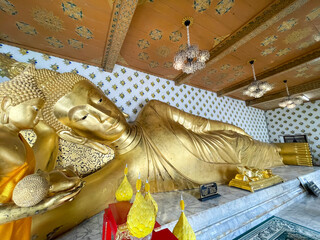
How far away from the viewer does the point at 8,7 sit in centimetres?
133

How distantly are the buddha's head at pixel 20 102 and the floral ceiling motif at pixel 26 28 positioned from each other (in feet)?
4.98

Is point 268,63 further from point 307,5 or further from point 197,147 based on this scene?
point 197,147

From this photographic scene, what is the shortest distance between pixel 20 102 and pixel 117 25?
1.37 meters

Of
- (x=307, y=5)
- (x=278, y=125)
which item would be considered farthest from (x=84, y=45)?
(x=278, y=125)

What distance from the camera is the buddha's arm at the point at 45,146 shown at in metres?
1.21

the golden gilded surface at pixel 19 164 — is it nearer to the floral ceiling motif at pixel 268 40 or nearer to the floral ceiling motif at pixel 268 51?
the floral ceiling motif at pixel 268 40

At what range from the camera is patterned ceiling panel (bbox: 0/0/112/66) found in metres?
1.34

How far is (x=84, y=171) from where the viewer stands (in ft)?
5.16

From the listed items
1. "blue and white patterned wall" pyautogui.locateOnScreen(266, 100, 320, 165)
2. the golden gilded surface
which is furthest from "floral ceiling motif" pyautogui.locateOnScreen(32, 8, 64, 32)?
"blue and white patterned wall" pyautogui.locateOnScreen(266, 100, 320, 165)

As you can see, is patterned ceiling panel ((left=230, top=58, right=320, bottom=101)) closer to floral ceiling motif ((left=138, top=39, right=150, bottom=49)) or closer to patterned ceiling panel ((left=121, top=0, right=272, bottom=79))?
patterned ceiling panel ((left=121, top=0, right=272, bottom=79))

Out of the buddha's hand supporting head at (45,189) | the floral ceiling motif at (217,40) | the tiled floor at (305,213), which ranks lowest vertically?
the tiled floor at (305,213)

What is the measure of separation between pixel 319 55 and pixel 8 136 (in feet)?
13.6

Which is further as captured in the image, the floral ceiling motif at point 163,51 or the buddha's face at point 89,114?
the floral ceiling motif at point 163,51

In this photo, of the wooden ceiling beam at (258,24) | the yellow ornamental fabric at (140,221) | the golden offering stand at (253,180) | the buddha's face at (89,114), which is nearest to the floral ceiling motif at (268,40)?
the wooden ceiling beam at (258,24)
